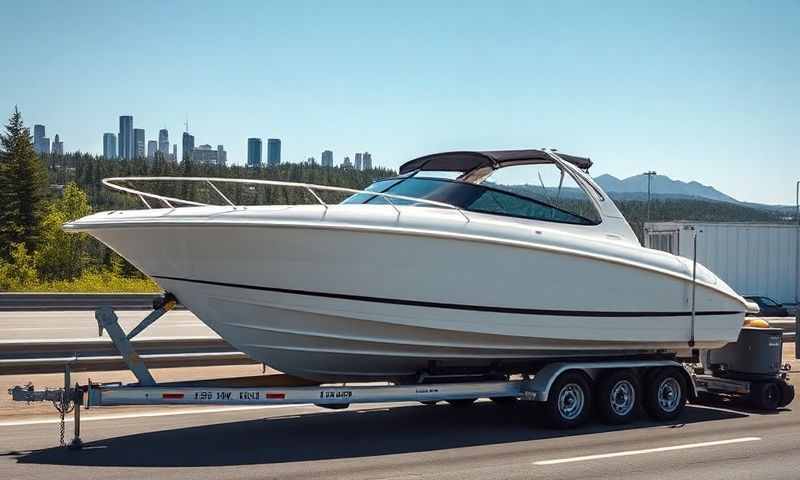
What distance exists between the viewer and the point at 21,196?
189ft

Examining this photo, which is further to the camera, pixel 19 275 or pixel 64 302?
pixel 19 275

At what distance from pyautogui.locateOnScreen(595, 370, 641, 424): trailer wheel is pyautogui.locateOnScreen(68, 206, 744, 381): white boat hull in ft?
1.59

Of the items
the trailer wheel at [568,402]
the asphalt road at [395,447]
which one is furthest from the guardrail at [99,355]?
the trailer wheel at [568,402]

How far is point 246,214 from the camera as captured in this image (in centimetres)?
909

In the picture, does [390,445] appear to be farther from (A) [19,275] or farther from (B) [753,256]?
(A) [19,275]

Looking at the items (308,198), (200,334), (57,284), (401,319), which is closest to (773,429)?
(401,319)

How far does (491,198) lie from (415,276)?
5.35 feet

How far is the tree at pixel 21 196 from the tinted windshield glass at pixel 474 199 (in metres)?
50.3

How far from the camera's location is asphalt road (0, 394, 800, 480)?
8.27m

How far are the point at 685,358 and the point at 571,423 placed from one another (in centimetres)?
254

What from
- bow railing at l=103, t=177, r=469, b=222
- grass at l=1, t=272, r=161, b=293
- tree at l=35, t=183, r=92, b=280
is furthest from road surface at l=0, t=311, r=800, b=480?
tree at l=35, t=183, r=92, b=280

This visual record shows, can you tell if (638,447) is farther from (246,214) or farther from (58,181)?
(58,181)

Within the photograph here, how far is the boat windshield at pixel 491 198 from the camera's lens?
1057 centimetres

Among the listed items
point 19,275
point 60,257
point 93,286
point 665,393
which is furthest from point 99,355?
point 60,257
